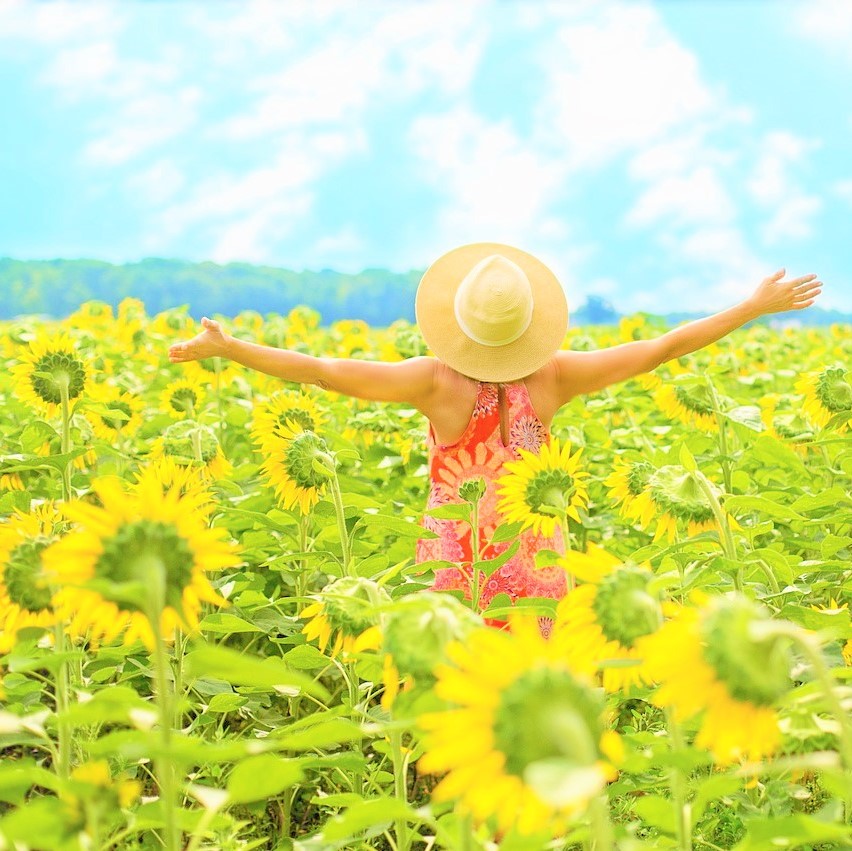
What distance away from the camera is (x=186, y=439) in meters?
2.69

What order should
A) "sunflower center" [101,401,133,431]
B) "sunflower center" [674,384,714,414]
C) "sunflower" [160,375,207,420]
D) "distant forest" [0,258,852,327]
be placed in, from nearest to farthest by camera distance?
1. "sunflower center" [674,384,714,414]
2. "sunflower center" [101,401,133,431]
3. "sunflower" [160,375,207,420]
4. "distant forest" [0,258,852,327]

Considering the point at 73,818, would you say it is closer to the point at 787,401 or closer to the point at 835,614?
the point at 835,614

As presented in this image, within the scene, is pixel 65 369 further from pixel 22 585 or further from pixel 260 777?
pixel 260 777

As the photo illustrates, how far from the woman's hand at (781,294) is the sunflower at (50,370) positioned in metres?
1.51

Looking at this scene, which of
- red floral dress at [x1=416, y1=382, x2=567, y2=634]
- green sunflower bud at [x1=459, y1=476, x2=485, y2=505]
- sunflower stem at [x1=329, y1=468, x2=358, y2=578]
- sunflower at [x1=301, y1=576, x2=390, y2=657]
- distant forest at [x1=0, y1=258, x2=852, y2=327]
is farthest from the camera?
distant forest at [x1=0, y1=258, x2=852, y2=327]

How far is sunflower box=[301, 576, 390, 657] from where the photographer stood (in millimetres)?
1239

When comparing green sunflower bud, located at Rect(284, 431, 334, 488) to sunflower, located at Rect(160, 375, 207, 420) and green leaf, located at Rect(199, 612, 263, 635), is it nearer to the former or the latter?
green leaf, located at Rect(199, 612, 263, 635)

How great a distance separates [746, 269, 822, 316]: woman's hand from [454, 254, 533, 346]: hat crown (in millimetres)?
553

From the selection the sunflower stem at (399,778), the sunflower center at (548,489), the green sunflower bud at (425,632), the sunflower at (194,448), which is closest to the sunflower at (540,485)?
the sunflower center at (548,489)

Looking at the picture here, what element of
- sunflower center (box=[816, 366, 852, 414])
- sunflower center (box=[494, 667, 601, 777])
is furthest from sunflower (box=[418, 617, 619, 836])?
sunflower center (box=[816, 366, 852, 414])

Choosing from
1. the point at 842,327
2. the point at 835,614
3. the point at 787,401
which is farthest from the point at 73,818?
the point at 842,327

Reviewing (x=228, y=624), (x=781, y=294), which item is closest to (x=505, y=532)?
(x=228, y=624)

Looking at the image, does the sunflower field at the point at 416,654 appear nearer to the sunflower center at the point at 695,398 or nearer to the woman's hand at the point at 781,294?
the sunflower center at the point at 695,398

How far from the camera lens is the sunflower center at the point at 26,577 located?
1.31 metres
